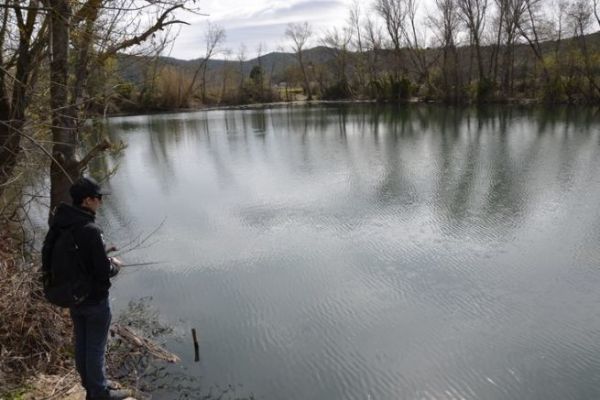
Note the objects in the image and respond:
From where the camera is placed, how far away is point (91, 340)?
9.41 ft

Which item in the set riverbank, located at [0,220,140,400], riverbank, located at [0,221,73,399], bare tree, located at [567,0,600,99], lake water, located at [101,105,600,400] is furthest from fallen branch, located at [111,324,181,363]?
bare tree, located at [567,0,600,99]

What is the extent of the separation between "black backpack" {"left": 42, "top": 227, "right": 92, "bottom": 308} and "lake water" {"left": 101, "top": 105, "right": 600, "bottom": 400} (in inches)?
61.3

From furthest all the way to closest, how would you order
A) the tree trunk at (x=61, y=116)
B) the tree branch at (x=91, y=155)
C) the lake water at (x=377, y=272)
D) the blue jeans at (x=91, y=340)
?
the tree branch at (x=91, y=155) < the lake water at (x=377, y=272) < the tree trunk at (x=61, y=116) < the blue jeans at (x=91, y=340)

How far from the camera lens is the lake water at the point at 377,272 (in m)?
4.21

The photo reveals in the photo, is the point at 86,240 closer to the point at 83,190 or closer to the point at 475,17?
Answer: the point at 83,190

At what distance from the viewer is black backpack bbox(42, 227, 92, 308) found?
8.68 feet

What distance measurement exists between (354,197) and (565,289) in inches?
179

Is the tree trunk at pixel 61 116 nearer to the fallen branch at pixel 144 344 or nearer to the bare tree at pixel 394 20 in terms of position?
the fallen branch at pixel 144 344

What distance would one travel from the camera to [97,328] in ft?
9.39

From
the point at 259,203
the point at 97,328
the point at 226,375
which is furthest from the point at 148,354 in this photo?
the point at 259,203

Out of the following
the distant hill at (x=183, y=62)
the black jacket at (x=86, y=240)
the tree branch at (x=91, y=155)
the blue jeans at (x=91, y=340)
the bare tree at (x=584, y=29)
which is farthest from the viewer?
the bare tree at (x=584, y=29)

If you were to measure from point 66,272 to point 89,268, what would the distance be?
109mm

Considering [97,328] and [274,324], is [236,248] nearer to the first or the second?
[274,324]

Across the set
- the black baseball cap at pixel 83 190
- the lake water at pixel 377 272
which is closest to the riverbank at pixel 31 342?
the lake water at pixel 377 272
